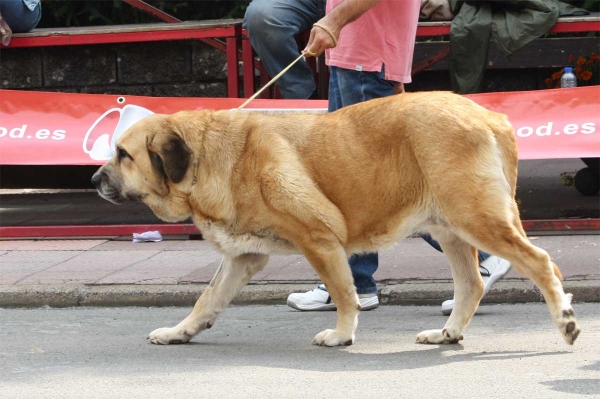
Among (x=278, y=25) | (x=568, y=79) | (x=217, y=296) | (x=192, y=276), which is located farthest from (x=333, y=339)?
(x=568, y=79)

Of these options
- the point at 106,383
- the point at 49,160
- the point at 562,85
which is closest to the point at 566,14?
the point at 562,85

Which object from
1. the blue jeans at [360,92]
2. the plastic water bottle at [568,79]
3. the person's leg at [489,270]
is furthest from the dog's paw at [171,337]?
the plastic water bottle at [568,79]

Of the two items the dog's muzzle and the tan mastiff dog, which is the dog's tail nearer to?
the tan mastiff dog

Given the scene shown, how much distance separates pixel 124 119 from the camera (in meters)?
8.36

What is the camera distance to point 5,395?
4.64m

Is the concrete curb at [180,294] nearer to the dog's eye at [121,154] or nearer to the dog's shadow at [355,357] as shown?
the dog's shadow at [355,357]

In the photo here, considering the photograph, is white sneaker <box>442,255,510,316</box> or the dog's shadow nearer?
the dog's shadow

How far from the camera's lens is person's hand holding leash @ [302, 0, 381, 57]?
5.73 m

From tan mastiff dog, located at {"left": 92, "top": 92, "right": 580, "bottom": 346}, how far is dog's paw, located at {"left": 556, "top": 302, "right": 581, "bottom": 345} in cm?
31

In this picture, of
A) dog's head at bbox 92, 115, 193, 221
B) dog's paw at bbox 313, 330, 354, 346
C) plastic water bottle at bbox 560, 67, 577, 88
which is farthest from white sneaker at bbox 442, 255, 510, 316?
plastic water bottle at bbox 560, 67, 577, 88

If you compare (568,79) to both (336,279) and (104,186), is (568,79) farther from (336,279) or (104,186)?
(104,186)

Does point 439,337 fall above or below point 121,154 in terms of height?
below

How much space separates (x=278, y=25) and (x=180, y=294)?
2640mm

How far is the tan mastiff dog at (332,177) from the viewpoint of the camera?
5.01 meters
